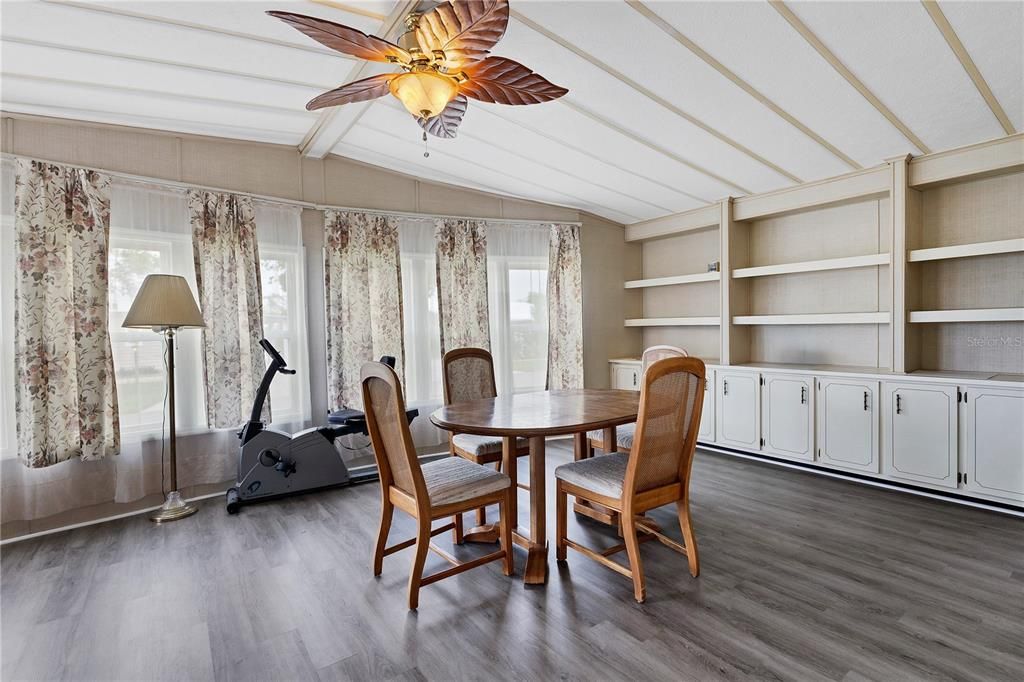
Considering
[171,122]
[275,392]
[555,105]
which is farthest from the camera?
[275,392]

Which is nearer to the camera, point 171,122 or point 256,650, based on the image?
point 256,650

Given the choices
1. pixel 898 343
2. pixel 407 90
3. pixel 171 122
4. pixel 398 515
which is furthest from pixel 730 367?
pixel 171 122

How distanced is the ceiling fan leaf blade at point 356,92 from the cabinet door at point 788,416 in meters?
3.69

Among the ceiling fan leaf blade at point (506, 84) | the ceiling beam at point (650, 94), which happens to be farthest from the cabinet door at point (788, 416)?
the ceiling fan leaf blade at point (506, 84)

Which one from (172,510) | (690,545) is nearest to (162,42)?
(172,510)

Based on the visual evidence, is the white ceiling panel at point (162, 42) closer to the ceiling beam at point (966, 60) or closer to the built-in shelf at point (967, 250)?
the ceiling beam at point (966, 60)

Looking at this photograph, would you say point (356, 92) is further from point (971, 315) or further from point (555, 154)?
point (971, 315)

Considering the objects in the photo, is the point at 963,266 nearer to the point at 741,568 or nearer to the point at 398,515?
the point at 741,568

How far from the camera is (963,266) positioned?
3.71m

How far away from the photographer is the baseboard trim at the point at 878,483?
3217mm

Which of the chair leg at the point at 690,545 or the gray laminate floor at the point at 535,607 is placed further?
the chair leg at the point at 690,545

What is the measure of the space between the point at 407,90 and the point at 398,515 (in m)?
2.54

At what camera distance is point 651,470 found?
2.33 metres

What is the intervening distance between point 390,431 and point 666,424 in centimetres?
127
